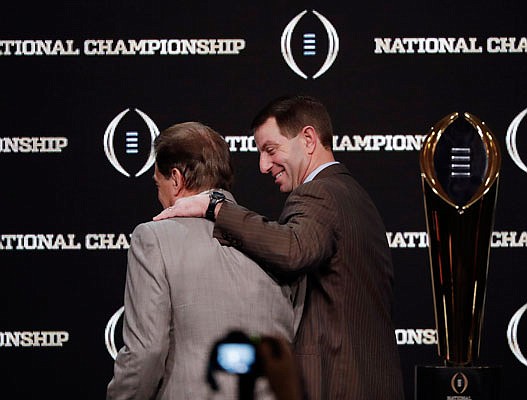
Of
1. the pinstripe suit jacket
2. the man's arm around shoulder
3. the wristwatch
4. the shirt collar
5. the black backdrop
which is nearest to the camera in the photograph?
the man's arm around shoulder

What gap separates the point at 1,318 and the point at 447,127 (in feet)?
8.23

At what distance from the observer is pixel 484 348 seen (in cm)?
384

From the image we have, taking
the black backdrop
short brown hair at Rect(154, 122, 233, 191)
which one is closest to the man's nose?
short brown hair at Rect(154, 122, 233, 191)

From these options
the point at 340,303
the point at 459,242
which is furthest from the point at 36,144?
the point at 459,242

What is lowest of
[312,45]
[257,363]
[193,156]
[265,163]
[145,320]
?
[257,363]

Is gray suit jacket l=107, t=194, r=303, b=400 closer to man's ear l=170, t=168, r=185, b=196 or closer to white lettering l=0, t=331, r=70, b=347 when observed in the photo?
man's ear l=170, t=168, r=185, b=196

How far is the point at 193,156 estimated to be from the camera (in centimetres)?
212

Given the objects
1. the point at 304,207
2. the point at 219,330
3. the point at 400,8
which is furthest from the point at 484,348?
the point at 219,330

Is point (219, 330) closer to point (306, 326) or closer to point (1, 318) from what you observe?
point (306, 326)

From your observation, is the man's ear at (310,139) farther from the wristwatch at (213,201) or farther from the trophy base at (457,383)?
the trophy base at (457,383)

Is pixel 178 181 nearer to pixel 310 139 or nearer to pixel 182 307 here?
pixel 182 307

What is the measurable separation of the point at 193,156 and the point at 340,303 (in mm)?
568

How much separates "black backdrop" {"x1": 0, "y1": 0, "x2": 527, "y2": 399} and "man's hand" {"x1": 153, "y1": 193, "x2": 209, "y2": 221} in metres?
1.82

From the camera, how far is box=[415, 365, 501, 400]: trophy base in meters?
2.12
